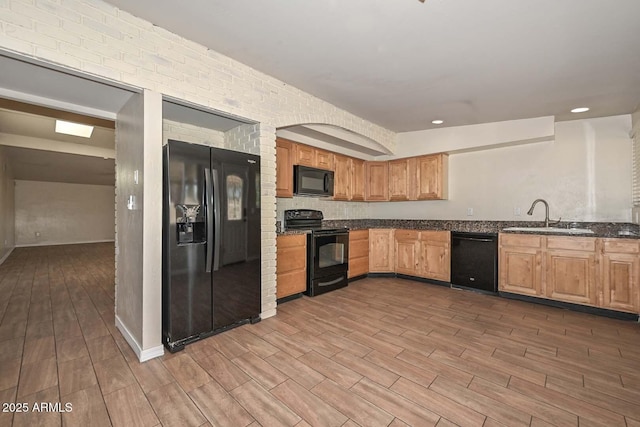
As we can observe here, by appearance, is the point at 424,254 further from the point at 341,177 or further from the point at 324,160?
the point at 324,160

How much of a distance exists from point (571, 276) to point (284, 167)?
390cm

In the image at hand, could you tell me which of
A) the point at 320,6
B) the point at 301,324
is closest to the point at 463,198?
the point at 301,324

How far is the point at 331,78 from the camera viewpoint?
2951mm

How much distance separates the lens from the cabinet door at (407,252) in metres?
4.67

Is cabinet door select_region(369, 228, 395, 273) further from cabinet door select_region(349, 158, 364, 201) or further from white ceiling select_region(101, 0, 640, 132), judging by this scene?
white ceiling select_region(101, 0, 640, 132)

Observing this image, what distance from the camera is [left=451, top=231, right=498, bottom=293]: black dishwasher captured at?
12.9 feet

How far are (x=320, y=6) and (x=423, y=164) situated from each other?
3.53 metres

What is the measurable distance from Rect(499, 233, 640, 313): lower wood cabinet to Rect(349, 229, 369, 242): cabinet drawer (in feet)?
6.53

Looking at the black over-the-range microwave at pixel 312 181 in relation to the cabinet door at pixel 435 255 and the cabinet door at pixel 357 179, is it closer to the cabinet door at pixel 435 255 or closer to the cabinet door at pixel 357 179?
the cabinet door at pixel 357 179

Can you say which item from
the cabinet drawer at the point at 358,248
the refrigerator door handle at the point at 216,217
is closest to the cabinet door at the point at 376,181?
the cabinet drawer at the point at 358,248

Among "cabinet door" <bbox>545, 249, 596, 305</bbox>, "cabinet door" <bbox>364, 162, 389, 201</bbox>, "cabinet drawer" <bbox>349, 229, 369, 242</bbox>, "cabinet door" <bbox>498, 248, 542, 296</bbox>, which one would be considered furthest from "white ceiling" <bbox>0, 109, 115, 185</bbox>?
"cabinet door" <bbox>545, 249, 596, 305</bbox>

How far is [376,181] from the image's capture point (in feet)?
17.2

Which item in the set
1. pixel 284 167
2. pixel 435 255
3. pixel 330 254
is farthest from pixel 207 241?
pixel 435 255

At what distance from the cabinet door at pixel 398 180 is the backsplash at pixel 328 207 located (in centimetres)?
74
